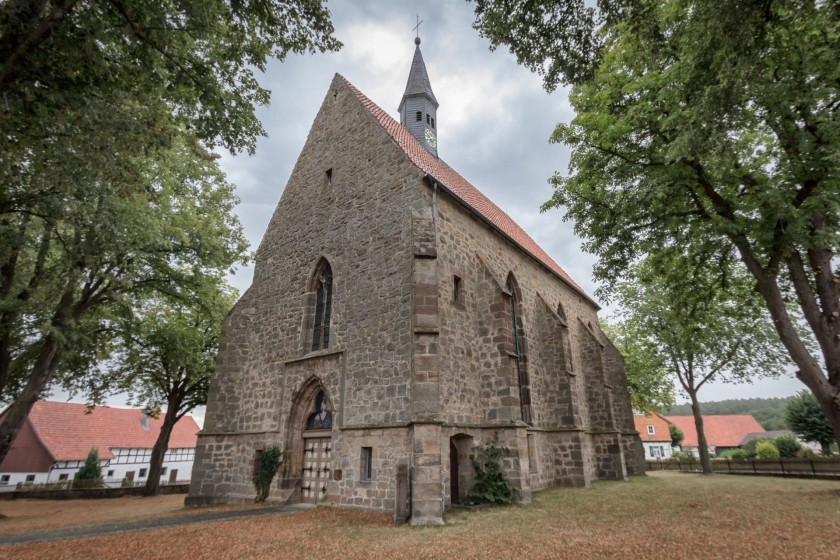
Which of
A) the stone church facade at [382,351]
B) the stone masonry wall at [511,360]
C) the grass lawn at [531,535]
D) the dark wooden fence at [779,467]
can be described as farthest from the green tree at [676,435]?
the grass lawn at [531,535]

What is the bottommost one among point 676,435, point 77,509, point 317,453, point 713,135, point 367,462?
point 77,509

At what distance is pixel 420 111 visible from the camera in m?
21.6

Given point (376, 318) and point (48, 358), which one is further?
point (48, 358)

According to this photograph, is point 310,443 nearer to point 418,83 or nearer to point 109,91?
point 109,91

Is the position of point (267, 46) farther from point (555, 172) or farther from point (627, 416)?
point (627, 416)

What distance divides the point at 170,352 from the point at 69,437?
907 inches

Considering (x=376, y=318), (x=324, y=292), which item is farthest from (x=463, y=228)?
(x=324, y=292)

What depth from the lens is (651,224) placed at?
36.1ft

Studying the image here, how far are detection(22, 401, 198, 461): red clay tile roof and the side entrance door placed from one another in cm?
2693

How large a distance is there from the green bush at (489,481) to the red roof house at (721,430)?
2072 inches

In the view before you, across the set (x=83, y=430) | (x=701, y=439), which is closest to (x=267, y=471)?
(x=701, y=439)

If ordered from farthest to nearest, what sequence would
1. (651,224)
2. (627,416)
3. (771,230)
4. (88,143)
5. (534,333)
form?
(627,416), (534,333), (651,224), (771,230), (88,143)

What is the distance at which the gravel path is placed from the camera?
7.72 metres

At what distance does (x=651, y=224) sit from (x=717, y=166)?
3303mm
